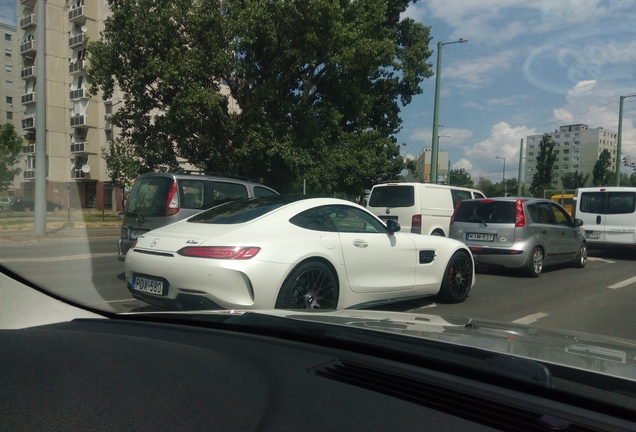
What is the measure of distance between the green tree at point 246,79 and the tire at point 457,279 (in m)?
12.0

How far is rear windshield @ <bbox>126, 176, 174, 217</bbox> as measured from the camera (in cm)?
825

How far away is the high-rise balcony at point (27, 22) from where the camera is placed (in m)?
9.62

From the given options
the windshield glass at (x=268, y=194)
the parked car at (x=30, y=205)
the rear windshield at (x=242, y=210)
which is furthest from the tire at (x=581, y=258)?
the parked car at (x=30, y=205)

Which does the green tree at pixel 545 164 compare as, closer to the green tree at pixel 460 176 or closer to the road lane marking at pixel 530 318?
the green tree at pixel 460 176

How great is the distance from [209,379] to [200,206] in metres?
6.68

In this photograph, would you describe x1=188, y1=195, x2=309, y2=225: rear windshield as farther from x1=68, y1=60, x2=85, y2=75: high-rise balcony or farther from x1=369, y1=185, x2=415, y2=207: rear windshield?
x1=68, y1=60, x2=85, y2=75: high-rise balcony

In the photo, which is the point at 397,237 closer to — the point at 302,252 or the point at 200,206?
the point at 302,252

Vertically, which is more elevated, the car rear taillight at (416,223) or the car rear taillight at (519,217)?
the car rear taillight at (519,217)

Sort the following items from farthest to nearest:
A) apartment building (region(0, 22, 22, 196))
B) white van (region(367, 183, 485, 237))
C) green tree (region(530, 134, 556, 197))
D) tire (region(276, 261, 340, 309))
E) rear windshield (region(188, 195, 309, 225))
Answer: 1. green tree (region(530, 134, 556, 197))
2. white van (region(367, 183, 485, 237))
3. apartment building (region(0, 22, 22, 196))
4. rear windshield (region(188, 195, 309, 225))
5. tire (region(276, 261, 340, 309))

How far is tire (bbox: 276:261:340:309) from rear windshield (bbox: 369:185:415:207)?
862 cm

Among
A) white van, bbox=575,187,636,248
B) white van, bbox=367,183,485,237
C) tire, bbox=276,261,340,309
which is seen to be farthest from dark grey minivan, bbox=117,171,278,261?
white van, bbox=575,187,636,248

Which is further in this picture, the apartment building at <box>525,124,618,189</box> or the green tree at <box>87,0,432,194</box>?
the apartment building at <box>525,124,618,189</box>

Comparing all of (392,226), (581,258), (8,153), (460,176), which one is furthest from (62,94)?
(460,176)

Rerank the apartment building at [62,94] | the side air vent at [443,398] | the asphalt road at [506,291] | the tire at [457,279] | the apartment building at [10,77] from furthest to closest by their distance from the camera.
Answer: the apartment building at [62,94]
the apartment building at [10,77]
the tire at [457,279]
the asphalt road at [506,291]
the side air vent at [443,398]
